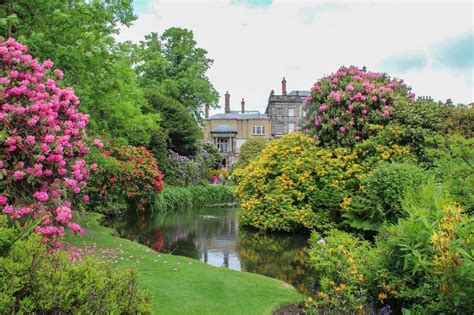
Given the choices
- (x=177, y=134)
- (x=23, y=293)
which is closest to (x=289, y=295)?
(x=23, y=293)

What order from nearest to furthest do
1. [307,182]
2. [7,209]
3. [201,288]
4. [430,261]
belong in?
[430,261] < [7,209] < [201,288] < [307,182]

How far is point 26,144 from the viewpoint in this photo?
5715 millimetres

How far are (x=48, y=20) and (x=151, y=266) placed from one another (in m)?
5.70

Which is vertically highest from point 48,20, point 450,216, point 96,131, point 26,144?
point 48,20

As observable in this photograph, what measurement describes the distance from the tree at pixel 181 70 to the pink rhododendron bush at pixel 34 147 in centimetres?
2586

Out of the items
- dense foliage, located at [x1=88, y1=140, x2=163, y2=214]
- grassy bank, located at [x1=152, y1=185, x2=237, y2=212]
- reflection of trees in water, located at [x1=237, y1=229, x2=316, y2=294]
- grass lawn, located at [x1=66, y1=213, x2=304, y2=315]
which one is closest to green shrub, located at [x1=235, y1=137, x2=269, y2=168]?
grassy bank, located at [x1=152, y1=185, x2=237, y2=212]

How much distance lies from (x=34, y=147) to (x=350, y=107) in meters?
8.74

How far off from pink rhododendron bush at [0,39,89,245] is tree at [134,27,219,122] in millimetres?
25857

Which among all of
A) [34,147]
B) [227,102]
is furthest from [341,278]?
[227,102]

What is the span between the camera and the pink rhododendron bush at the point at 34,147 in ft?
18.4

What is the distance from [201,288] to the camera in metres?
5.51

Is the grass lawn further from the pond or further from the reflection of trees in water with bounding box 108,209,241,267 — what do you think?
the reflection of trees in water with bounding box 108,209,241,267

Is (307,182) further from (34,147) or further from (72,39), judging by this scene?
(34,147)

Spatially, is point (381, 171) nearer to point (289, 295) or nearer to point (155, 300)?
point (289, 295)
